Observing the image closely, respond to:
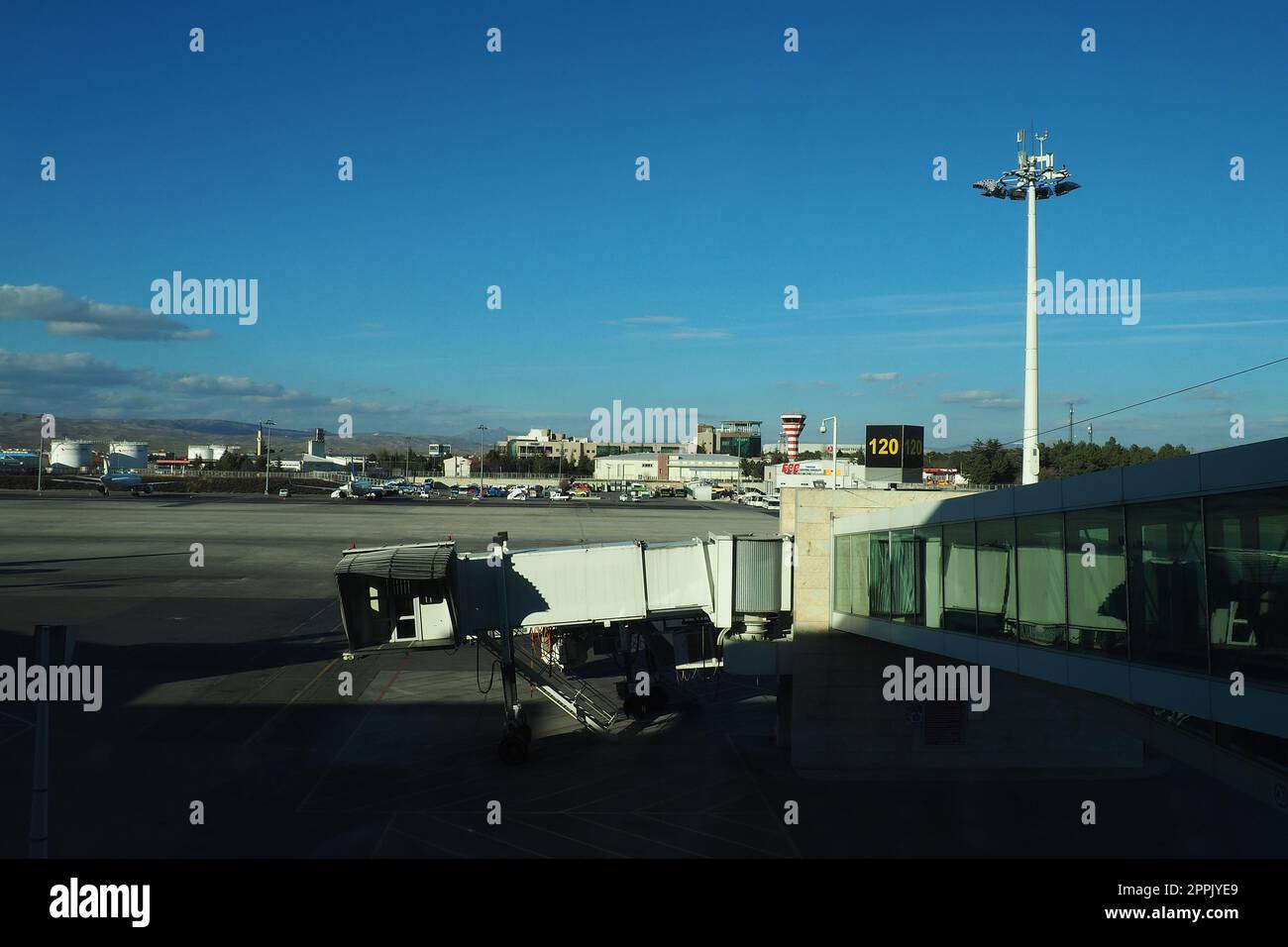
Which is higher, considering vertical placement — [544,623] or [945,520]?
[945,520]

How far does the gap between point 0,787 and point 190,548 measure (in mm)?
50405

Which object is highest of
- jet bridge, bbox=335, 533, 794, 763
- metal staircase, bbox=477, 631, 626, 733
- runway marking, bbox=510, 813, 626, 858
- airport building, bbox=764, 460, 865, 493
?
airport building, bbox=764, 460, 865, 493

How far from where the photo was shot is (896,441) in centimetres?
2772

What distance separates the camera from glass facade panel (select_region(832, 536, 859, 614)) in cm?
2464

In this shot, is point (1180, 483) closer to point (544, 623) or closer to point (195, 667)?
point (544, 623)

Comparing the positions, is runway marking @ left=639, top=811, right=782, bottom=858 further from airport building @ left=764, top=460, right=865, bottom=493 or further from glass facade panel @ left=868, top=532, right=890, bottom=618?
airport building @ left=764, top=460, right=865, bottom=493

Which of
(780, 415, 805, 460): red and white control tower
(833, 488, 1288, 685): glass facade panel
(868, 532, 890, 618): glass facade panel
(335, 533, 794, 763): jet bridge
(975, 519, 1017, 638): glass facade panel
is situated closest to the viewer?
(833, 488, 1288, 685): glass facade panel

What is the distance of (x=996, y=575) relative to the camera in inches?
643

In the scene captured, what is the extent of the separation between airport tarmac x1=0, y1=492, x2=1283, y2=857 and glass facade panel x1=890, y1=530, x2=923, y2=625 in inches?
183

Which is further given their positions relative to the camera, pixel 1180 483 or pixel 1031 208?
pixel 1031 208

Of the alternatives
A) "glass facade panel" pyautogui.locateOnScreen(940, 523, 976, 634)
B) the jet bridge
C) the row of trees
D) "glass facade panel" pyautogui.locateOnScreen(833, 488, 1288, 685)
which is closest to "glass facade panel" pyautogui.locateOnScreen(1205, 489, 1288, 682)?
"glass facade panel" pyautogui.locateOnScreen(833, 488, 1288, 685)

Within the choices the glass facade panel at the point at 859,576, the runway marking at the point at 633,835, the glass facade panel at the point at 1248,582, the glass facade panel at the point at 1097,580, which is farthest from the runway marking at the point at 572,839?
the glass facade panel at the point at 1248,582

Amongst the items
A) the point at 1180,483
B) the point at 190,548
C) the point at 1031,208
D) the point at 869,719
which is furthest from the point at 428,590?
the point at 190,548
